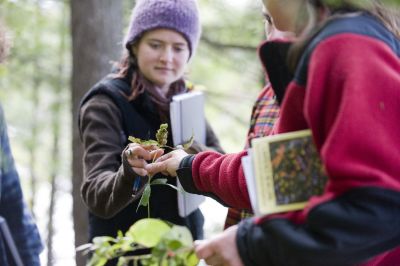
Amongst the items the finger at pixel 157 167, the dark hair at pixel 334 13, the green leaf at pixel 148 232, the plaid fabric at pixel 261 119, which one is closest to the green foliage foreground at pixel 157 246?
the green leaf at pixel 148 232

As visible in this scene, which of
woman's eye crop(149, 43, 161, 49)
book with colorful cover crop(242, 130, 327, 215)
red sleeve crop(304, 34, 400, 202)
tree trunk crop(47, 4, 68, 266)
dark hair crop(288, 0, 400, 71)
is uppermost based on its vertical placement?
dark hair crop(288, 0, 400, 71)

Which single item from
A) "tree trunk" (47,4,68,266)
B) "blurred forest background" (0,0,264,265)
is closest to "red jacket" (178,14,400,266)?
"blurred forest background" (0,0,264,265)

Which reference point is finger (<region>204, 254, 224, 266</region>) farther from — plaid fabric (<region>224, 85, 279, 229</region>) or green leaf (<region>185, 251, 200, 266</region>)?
plaid fabric (<region>224, 85, 279, 229</region>)

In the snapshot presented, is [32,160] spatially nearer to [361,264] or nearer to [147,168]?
→ [147,168]

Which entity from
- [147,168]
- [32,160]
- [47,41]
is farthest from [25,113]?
[147,168]

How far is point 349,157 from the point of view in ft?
4.73

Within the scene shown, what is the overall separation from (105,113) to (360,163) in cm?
167

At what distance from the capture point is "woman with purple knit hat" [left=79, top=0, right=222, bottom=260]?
2843 mm

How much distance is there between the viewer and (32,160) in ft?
32.2

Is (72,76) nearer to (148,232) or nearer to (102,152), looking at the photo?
(102,152)

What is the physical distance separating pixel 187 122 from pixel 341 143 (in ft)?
5.37

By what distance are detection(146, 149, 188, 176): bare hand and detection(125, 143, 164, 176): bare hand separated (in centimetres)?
3

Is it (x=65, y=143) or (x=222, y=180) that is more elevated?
(x=222, y=180)

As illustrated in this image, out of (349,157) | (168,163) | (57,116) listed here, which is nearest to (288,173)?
(349,157)
